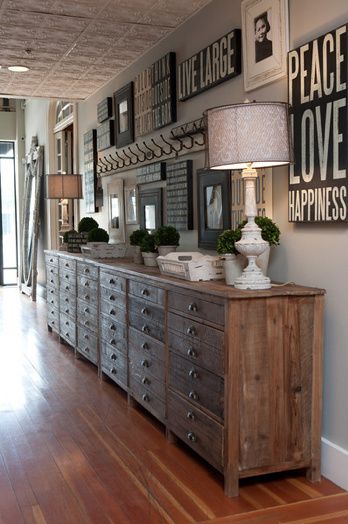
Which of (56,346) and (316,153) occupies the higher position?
(316,153)

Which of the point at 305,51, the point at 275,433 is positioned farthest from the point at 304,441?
the point at 305,51

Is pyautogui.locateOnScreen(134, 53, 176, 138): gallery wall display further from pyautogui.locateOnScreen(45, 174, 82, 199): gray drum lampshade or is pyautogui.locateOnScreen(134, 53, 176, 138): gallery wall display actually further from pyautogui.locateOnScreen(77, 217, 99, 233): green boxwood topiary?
pyautogui.locateOnScreen(45, 174, 82, 199): gray drum lampshade

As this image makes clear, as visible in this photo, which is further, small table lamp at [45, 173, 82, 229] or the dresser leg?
small table lamp at [45, 173, 82, 229]

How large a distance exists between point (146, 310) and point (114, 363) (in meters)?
0.85

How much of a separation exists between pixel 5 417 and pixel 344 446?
210 centimetres

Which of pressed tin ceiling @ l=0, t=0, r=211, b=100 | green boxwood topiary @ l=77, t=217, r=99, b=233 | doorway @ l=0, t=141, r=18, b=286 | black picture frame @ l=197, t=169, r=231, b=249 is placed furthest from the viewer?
doorway @ l=0, t=141, r=18, b=286

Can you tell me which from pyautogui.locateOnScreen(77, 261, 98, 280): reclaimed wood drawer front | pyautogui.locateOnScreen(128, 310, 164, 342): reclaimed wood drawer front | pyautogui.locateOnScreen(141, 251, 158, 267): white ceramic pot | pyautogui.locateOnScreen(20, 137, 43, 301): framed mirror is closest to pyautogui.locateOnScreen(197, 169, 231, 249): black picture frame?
pyautogui.locateOnScreen(141, 251, 158, 267): white ceramic pot

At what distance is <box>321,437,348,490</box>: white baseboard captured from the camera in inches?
109

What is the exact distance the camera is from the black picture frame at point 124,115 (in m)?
5.32

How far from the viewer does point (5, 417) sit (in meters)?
3.81

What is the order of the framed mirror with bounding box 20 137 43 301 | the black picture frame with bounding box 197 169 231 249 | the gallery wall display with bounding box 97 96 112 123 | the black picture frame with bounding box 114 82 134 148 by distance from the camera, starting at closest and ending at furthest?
the black picture frame with bounding box 197 169 231 249 < the black picture frame with bounding box 114 82 134 148 < the gallery wall display with bounding box 97 96 112 123 < the framed mirror with bounding box 20 137 43 301

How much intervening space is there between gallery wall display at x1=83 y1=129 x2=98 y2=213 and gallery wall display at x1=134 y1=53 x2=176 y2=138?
1.32 meters

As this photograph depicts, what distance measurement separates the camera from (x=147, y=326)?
11.9 feet

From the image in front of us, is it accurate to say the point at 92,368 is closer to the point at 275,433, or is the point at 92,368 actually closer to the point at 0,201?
the point at 275,433
